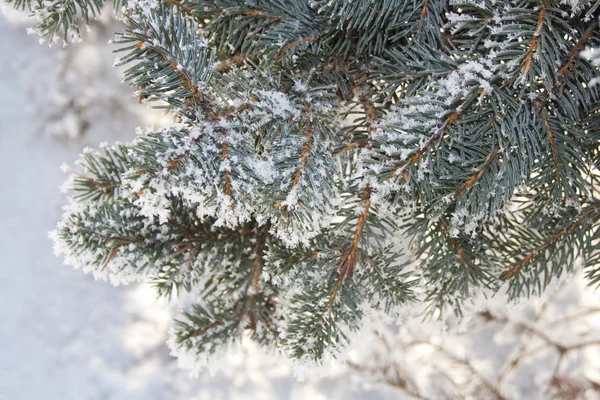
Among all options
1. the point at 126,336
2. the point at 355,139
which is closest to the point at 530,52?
the point at 355,139

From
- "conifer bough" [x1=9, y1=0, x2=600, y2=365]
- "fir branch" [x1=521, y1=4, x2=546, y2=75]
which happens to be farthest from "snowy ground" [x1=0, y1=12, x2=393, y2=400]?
"fir branch" [x1=521, y1=4, x2=546, y2=75]

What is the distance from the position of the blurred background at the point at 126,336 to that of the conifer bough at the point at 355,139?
46 centimetres

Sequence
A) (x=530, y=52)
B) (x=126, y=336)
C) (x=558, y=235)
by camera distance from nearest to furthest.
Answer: (x=530, y=52) → (x=558, y=235) → (x=126, y=336)

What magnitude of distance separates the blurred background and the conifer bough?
46 cm

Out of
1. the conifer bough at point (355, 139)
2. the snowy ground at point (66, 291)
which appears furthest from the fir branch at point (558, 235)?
the snowy ground at point (66, 291)

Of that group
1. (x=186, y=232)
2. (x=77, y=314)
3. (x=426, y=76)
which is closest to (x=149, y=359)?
(x=77, y=314)

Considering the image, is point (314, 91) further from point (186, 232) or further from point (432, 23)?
point (186, 232)

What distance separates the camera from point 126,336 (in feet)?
3.13

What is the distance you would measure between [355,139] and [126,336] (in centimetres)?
78

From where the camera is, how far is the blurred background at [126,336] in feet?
→ 2.88

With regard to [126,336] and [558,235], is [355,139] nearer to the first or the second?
[558,235]

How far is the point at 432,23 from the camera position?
38 centimetres

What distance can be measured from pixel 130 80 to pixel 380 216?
0.25 m

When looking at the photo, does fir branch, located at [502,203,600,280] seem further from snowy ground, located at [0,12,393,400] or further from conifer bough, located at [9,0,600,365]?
snowy ground, located at [0,12,393,400]
